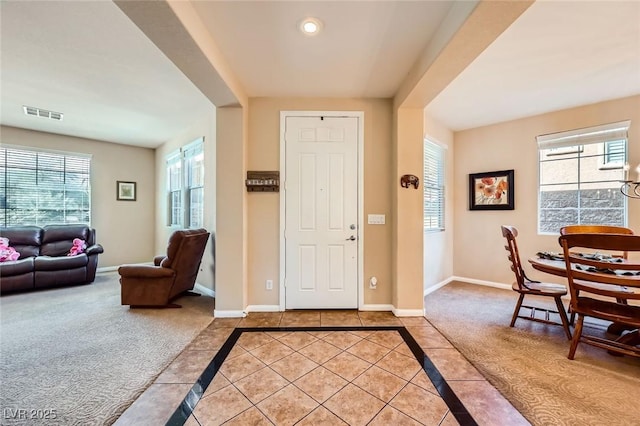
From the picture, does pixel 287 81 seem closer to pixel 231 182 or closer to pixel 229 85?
pixel 229 85

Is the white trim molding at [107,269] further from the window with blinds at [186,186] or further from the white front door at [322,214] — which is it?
the white front door at [322,214]

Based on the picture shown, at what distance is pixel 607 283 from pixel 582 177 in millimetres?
2449

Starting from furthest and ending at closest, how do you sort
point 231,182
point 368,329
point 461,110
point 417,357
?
point 461,110
point 231,182
point 368,329
point 417,357

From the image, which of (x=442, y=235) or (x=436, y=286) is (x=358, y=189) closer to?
(x=442, y=235)

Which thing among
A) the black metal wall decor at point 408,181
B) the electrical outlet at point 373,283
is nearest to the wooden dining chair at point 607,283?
the black metal wall decor at point 408,181

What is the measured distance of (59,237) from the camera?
14.2ft

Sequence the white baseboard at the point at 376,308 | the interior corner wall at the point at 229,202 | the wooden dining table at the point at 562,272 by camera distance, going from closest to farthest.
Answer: the wooden dining table at the point at 562,272
the interior corner wall at the point at 229,202
the white baseboard at the point at 376,308

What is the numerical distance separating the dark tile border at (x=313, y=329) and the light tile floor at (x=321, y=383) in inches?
1.1

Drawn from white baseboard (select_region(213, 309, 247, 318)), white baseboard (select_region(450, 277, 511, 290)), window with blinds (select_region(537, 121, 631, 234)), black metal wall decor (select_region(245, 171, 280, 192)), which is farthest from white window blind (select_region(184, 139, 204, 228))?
window with blinds (select_region(537, 121, 631, 234))

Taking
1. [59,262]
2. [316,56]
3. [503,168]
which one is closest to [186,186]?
[59,262]

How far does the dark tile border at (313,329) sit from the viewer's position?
4.89 feet

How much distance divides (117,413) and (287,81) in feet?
9.87

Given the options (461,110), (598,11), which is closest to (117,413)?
(598,11)

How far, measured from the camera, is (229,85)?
240 centimetres
